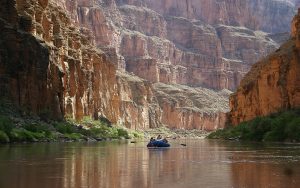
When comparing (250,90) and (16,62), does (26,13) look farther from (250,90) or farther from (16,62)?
(250,90)

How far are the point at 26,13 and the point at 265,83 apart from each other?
58.5 metres

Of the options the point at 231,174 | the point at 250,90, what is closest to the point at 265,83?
the point at 250,90

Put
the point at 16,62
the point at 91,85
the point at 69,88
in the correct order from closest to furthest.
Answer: the point at 16,62 → the point at 69,88 → the point at 91,85

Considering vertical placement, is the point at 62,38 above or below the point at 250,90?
above

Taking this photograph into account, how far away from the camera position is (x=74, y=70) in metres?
150

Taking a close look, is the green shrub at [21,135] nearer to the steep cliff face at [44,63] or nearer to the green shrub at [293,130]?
the steep cliff face at [44,63]

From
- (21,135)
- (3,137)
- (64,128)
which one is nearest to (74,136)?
(64,128)

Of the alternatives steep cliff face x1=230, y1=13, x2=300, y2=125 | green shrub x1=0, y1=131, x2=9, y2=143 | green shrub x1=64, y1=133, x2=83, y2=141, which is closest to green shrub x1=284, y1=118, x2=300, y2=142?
steep cliff face x1=230, y1=13, x2=300, y2=125

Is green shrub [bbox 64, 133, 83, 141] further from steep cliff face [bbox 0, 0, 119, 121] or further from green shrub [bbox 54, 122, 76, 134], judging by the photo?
steep cliff face [bbox 0, 0, 119, 121]

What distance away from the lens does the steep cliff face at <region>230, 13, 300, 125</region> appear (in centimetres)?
11319

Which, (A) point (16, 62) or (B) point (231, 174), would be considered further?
(A) point (16, 62)

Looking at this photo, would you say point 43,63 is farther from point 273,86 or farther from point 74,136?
point 273,86

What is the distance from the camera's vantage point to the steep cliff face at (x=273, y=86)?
11319 cm

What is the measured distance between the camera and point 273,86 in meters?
131
